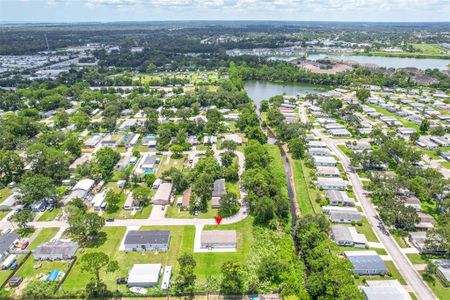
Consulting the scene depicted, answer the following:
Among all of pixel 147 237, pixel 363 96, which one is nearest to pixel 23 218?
pixel 147 237

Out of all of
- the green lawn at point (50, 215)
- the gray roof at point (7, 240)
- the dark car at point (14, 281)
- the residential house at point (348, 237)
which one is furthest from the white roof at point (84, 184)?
the residential house at point (348, 237)

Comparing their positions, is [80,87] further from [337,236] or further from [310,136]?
[337,236]

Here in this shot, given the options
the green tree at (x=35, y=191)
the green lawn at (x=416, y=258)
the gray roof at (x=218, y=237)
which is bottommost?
the green lawn at (x=416, y=258)

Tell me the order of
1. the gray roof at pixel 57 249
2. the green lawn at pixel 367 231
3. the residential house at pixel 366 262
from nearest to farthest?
the residential house at pixel 366 262, the gray roof at pixel 57 249, the green lawn at pixel 367 231

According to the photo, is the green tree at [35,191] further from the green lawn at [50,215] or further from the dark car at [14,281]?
the dark car at [14,281]

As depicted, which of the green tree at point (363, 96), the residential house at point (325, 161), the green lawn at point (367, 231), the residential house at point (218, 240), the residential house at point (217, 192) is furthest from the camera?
the green tree at point (363, 96)

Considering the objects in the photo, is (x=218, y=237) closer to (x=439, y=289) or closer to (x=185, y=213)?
(x=185, y=213)
